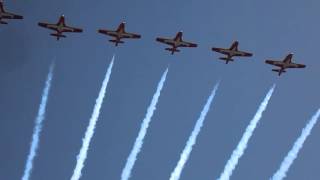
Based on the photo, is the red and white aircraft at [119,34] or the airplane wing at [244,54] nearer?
the red and white aircraft at [119,34]

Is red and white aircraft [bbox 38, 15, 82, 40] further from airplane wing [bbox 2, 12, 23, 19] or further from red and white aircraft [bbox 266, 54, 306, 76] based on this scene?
red and white aircraft [bbox 266, 54, 306, 76]

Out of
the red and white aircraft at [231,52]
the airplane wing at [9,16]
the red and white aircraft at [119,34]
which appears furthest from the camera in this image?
the red and white aircraft at [231,52]

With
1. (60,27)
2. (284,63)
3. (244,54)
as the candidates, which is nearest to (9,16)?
(60,27)

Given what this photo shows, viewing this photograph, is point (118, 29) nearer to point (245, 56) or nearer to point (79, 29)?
point (79, 29)

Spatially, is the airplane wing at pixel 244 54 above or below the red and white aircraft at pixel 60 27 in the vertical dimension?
above

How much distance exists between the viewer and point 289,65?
104 meters

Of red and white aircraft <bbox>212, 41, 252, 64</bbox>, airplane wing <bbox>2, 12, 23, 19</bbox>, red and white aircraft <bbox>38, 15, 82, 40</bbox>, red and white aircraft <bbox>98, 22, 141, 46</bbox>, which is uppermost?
red and white aircraft <bbox>212, 41, 252, 64</bbox>

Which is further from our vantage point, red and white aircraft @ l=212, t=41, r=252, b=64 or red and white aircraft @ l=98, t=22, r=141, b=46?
red and white aircraft @ l=212, t=41, r=252, b=64

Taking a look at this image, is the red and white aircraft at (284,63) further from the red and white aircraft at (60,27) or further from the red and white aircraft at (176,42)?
the red and white aircraft at (60,27)

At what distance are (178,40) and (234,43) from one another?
864 centimetres

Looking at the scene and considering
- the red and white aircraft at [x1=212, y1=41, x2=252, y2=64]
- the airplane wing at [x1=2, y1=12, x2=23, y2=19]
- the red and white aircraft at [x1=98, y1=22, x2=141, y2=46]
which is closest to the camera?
the airplane wing at [x1=2, y1=12, x2=23, y2=19]

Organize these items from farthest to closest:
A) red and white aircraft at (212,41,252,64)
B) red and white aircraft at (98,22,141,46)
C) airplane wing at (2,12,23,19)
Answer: red and white aircraft at (212,41,252,64) < red and white aircraft at (98,22,141,46) < airplane wing at (2,12,23,19)

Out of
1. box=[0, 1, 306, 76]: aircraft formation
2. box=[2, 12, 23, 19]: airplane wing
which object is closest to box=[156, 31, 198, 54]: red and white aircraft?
box=[0, 1, 306, 76]: aircraft formation

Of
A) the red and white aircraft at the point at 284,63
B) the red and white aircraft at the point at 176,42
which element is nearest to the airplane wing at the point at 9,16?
the red and white aircraft at the point at 176,42
